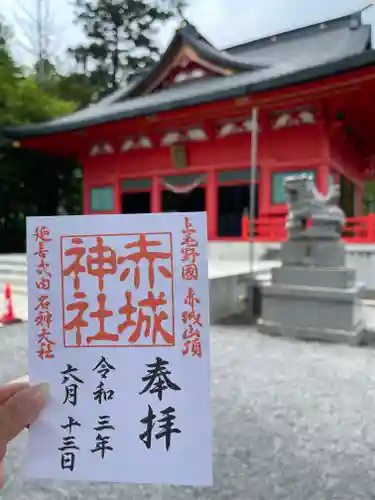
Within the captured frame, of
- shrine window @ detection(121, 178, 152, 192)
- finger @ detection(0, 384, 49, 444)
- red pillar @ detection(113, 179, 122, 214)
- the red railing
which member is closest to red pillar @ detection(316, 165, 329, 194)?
the red railing

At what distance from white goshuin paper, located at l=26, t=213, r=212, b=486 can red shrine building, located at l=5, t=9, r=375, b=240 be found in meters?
4.44

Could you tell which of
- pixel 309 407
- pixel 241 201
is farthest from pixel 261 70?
A: pixel 309 407

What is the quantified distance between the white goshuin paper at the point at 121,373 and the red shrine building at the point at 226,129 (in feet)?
14.6

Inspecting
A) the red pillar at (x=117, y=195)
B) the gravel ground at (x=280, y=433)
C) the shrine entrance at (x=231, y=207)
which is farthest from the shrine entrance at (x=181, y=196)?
the gravel ground at (x=280, y=433)

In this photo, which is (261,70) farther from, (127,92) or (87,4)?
(87,4)

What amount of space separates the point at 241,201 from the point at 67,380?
6.63 meters

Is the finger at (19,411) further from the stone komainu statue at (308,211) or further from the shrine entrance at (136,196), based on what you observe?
the shrine entrance at (136,196)

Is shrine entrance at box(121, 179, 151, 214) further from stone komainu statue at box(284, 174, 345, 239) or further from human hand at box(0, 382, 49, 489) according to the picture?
human hand at box(0, 382, 49, 489)

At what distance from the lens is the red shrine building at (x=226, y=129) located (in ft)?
17.2

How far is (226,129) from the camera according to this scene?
611cm

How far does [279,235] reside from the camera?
18.3 feet

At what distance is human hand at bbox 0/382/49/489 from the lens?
0.50 metres

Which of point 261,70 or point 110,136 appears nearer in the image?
point 261,70

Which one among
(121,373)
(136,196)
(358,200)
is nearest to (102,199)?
(136,196)
